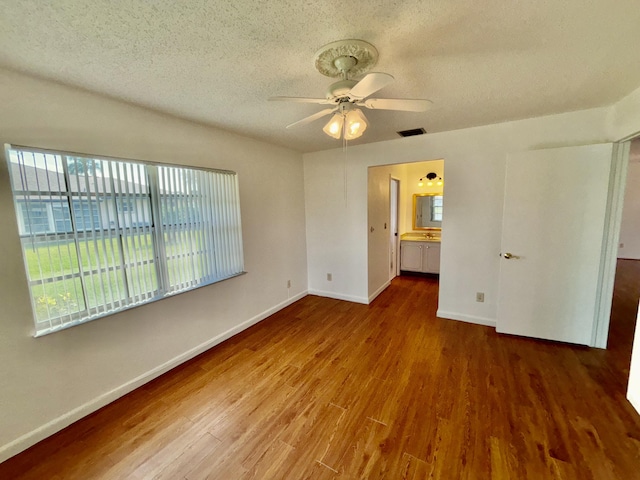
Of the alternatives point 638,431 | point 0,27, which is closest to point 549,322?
point 638,431

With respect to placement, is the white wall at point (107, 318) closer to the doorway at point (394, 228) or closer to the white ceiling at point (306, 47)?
the white ceiling at point (306, 47)

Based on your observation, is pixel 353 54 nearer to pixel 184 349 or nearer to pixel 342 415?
pixel 342 415

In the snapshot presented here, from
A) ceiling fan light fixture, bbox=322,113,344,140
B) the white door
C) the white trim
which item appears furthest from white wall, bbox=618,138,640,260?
ceiling fan light fixture, bbox=322,113,344,140

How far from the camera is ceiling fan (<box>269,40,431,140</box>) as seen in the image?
1.33 m

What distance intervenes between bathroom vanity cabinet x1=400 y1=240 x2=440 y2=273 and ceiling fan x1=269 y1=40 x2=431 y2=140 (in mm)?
3860

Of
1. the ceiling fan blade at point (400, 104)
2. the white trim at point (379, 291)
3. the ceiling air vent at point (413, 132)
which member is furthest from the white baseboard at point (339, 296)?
the ceiling fan blade at point (400, 104)

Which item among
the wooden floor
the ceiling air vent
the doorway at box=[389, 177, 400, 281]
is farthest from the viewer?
the doorway at box=[389, 177, 400, 281]

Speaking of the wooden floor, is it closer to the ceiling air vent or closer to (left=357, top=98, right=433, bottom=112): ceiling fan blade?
(left=357, top=98, right=433, bottom=112): ceiling fan blade

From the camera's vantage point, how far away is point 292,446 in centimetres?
162

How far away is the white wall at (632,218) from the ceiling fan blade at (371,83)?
8.03m

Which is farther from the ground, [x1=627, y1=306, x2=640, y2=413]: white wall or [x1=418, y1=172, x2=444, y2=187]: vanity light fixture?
[x1=418, y1=172, x2=444, y2=187]: vanity light fixture

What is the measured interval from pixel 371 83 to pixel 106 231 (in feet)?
6.77

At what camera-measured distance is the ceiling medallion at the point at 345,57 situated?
4.44ft

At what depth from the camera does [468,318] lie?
10.5 feet
